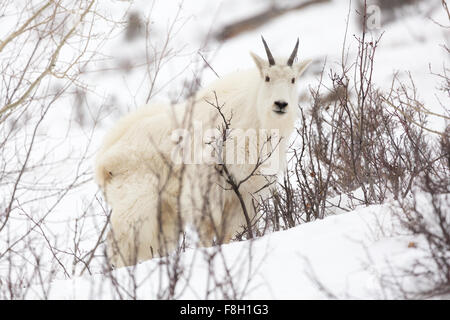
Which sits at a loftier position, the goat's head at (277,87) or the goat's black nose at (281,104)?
the goat's head at (277,87)

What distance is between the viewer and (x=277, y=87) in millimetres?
5414

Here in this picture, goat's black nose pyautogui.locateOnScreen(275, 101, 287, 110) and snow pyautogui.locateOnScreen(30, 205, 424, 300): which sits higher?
goat's black nose pyautogui.locateOnScreen(275, 101, 287, 110)

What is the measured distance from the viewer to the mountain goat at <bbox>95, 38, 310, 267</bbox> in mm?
5539

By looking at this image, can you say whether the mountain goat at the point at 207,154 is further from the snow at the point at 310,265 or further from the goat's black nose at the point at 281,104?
the snow at the point at 310,265

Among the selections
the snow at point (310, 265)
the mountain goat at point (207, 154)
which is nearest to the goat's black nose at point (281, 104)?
the mountain goat at point (207, 154)

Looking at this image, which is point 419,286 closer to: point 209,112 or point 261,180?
point 261,180

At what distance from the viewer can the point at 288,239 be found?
12.6ft

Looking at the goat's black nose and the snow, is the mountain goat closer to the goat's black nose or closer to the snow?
the goat's black nose

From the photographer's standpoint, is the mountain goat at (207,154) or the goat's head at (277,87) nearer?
the goat's head at (277,87)

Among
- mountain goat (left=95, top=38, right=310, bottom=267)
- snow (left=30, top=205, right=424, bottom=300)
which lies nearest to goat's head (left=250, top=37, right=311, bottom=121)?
mountain goat (left=95, top=38, right=310, bottom=267)

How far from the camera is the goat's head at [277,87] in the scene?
17.6ft

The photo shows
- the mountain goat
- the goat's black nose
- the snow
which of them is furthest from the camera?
the mountain goat
